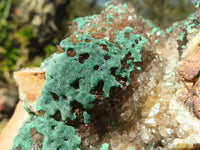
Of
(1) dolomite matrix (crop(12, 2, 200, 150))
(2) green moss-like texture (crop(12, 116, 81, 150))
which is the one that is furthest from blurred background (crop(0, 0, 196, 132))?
(2) green moss-like texture (crop(12, 116, 81, 150))

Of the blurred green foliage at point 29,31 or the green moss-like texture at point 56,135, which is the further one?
the blurred green foliage at point 29,31

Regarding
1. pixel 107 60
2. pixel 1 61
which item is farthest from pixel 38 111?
pixel 1 61

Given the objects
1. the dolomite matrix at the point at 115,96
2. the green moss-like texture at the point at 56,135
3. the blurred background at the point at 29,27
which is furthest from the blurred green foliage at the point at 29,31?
the green moss-like texture at the point at 56,135

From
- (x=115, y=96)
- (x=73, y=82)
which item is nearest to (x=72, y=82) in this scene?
(x=73, y=82)

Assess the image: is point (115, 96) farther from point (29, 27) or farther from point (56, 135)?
point (29, 27)

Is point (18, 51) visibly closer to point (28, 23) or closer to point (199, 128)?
point (28, 23)

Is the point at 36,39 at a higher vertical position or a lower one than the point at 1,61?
higher

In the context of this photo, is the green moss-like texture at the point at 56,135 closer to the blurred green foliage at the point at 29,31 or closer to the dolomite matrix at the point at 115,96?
the dolomite matrix at the point at 115,96
